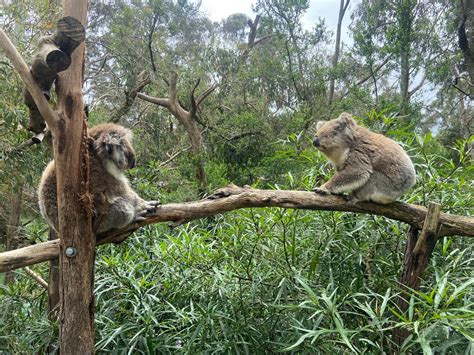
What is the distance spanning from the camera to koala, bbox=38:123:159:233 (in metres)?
2.37

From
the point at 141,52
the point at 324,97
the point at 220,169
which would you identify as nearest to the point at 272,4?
the point at 324,97

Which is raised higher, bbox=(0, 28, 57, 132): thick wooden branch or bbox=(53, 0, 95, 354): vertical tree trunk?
bbox=(0, 28, 57, 132): thick wooden branch

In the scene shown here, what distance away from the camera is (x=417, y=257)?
2428 millimetres

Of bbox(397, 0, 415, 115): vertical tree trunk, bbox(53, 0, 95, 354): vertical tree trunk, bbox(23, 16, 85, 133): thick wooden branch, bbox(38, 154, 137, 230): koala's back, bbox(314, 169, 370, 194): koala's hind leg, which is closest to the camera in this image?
bbox(23, 16, 85, 133): thick wooden branch

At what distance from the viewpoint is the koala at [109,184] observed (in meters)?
2.37

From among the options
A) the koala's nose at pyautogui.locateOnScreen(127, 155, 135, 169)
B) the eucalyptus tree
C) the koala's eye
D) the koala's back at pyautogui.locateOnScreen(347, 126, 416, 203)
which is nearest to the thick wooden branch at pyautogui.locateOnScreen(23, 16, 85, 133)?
the koala's eye

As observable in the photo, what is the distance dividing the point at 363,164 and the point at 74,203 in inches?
71.7

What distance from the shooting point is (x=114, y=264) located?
295 centimetres

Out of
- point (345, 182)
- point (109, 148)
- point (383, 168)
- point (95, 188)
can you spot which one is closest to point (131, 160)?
point (109, 148)

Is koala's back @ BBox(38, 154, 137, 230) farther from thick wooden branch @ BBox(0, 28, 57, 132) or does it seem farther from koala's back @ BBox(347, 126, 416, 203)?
koala's back @ BBox(347, 126, 416, 203)

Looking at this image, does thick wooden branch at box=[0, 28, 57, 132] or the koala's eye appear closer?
thick wooden branch at box=[0, 28, 57, 132]

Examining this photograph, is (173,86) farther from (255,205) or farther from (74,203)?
(74,203)

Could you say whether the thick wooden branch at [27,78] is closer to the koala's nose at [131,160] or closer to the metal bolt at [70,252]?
the koala's nose at [131,160]

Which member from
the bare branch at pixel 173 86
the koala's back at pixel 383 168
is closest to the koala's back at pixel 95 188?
the koala's back at pixel 383 168
